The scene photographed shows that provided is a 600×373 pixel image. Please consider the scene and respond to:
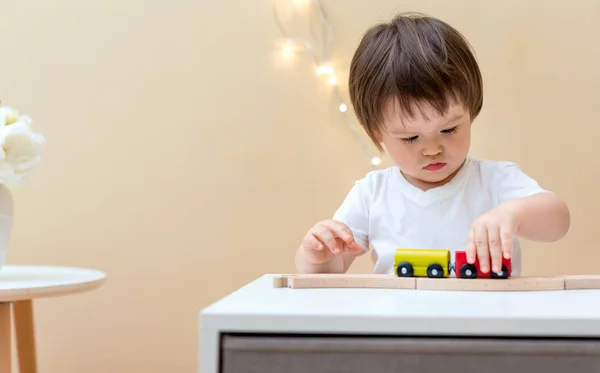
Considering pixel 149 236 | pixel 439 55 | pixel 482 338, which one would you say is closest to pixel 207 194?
pixel 149 236

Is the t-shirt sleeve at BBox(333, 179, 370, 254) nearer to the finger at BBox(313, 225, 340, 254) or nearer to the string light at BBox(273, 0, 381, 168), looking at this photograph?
the finger at BBox(313, 225, 340, 254)

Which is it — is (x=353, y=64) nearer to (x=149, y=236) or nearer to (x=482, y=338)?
(x=482, y=338)

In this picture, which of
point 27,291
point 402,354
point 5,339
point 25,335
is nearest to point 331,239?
point 402,354

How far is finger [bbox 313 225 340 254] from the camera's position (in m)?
0.89

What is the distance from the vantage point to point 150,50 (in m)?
1.82

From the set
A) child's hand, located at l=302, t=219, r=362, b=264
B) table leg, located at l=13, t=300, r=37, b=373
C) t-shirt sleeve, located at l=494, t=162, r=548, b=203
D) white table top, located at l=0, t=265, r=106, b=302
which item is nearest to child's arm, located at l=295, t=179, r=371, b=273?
child's hand, located at l=302, t=219, r=362, b=264

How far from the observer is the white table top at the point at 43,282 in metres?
1.19

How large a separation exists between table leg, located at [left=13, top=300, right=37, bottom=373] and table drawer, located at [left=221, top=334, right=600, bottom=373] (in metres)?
1.11

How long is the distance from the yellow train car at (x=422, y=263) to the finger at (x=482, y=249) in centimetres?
5

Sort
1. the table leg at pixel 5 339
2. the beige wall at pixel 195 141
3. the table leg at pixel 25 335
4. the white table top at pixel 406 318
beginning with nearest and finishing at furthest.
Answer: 1. the white table top at pixel 406 318
2. the table leg at pixel 5 339
3. the table leg at pixel 25 335
4. the beige wall at pixel 195 141

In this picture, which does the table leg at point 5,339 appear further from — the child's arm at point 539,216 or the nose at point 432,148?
the child's arm at point 539,216

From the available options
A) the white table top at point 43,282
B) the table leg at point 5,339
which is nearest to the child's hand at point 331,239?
the white table top at point 43,282

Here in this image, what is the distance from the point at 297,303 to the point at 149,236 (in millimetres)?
1254

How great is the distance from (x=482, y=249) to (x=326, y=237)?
21cm
